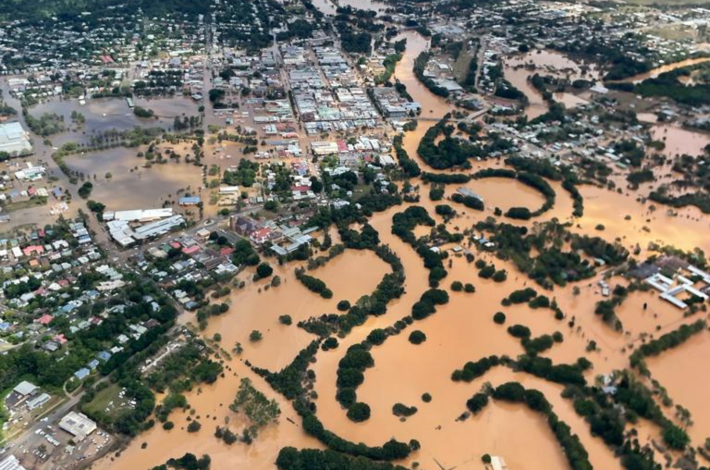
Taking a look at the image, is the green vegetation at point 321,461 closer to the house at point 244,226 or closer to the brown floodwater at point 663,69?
the house at point 244,226

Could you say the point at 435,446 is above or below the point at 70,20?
below

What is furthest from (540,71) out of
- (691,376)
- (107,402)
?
(107,402)

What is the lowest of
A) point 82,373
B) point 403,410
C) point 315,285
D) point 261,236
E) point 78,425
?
point 403,410

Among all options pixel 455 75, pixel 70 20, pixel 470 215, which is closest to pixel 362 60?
pixel 455 75

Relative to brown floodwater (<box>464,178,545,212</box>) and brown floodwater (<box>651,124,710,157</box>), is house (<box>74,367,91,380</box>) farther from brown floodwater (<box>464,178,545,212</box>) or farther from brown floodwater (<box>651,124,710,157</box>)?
brown floodwater (<box>651,124,710,157</box>)

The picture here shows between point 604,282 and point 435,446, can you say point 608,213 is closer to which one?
point 604,282

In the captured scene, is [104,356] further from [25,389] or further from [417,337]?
[417,337]

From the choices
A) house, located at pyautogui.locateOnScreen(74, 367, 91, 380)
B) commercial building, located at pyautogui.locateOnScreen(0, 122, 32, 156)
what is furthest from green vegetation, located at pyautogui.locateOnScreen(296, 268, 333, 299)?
commercial building, located at pyautogui.locateOnScreen(0, 122, 32, 156)

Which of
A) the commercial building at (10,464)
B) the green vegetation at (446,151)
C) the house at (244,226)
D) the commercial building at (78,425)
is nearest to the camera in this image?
the commercial building at (10,464)

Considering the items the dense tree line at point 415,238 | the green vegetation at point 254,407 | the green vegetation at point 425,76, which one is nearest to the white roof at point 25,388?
the green vegetation at point 254,407
